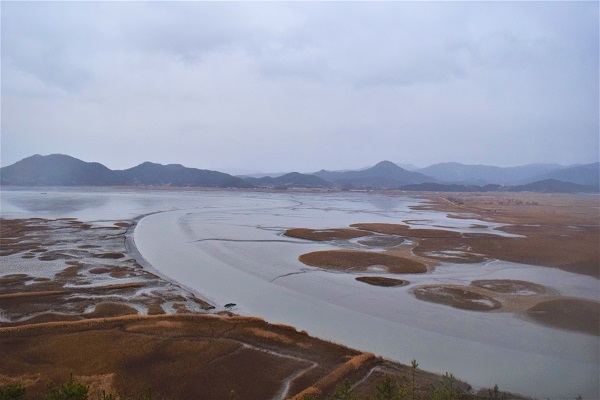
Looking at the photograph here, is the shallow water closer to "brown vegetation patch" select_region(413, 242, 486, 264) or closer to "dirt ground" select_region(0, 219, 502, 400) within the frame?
"brown vegetation patch" select_region(413, 242, 486, 264)

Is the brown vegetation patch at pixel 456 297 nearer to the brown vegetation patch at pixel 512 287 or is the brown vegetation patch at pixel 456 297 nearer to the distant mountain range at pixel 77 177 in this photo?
the brown vegetation patch at pixel 512 287

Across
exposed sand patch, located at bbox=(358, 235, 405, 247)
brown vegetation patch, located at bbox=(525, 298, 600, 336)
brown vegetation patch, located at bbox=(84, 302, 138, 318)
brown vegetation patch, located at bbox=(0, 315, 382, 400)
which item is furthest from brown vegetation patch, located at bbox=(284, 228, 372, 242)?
→ brown vegetation patch, located at bbox=(0, 315, 382, 400)

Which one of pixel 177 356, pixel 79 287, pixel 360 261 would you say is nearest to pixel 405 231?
pixel 360 261

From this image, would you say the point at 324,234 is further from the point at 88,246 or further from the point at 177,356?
the point at 177,356

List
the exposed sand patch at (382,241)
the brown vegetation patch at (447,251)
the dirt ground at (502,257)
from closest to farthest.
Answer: the dirt ground at (502,257) → the brown vegetation patch at (447,251) → the exposed sand patch at (382,241)

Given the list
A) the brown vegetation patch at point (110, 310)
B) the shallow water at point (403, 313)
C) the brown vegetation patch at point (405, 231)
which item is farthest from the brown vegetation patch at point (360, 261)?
the brown vegetation patch at point (110, 310)
